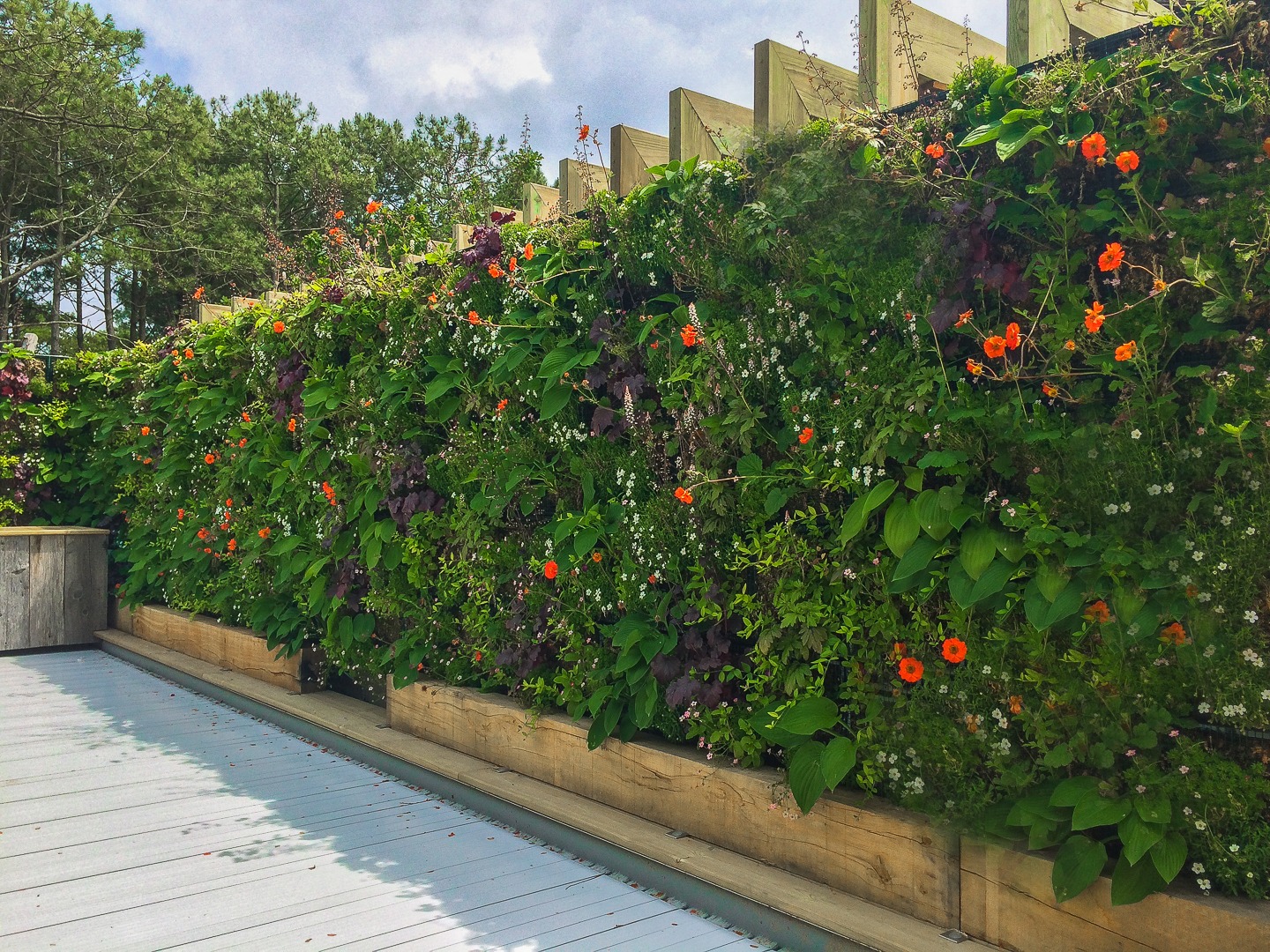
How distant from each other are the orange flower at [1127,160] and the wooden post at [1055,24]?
485mm

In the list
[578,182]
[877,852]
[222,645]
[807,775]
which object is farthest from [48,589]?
[877,852]

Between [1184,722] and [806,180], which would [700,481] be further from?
Result: [1184,722]

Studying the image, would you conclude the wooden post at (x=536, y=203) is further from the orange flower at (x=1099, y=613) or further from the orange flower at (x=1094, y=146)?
the orange flower at (x=1099, y=613)

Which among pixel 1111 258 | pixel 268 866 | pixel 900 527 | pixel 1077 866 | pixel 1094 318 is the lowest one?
pixel 268 866

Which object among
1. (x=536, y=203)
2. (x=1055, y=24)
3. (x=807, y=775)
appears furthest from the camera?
(x=536, y=203)

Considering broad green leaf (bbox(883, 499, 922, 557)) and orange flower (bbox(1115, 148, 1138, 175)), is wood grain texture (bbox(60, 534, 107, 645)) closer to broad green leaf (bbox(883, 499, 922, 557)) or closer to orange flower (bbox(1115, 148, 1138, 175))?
broad green leaf (bbox(883, 499, 922, 557))

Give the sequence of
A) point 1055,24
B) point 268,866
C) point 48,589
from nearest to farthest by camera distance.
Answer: point 1055,24
point 268,866
point 48,589

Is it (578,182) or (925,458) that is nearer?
(925,458)

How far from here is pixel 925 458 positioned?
2.15 meters

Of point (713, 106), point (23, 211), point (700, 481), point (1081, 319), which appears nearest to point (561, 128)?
point (713, 106)

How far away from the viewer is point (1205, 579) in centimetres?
177

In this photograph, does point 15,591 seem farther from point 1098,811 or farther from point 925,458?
point 1098,811

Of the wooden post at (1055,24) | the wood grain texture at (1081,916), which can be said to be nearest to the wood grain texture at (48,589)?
the wood grain texture at (1081,916)

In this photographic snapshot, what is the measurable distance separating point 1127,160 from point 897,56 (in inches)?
32.8
